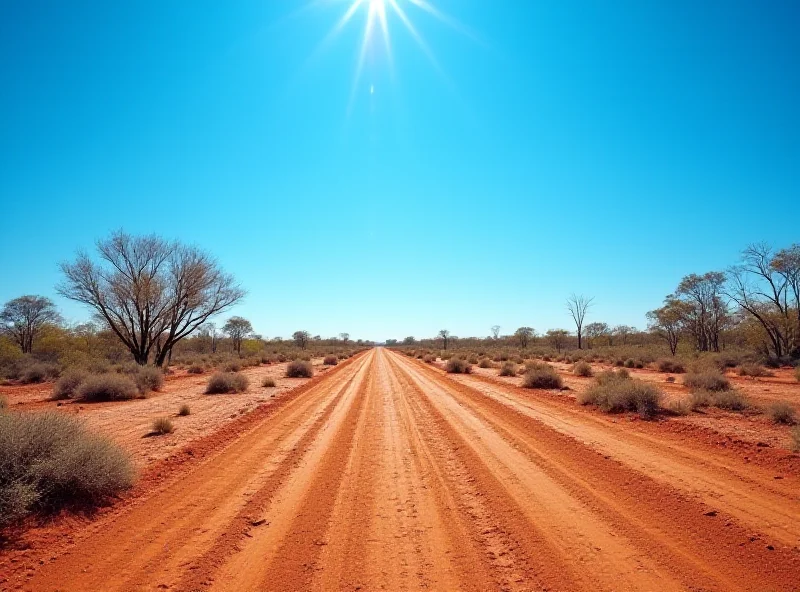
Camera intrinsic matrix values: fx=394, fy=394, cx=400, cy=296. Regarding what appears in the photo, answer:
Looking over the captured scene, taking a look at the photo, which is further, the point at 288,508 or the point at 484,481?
the point at 484,481

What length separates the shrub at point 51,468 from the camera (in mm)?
4504

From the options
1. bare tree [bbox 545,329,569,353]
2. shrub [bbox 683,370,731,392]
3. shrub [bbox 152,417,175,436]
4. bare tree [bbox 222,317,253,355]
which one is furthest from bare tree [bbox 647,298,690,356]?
bare tree [bbox 222,317,253,355]

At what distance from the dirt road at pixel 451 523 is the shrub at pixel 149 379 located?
Result: 12084 millimetres

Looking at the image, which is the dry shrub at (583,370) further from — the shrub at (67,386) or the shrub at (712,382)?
the shrub at (67,386)

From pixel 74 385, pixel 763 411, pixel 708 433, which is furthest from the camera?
pixel 74 385

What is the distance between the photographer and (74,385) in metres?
16.4

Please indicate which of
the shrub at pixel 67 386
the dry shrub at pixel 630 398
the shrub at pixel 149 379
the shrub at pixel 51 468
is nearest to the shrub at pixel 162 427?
the shrub at pixel 51 468

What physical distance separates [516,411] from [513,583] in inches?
345

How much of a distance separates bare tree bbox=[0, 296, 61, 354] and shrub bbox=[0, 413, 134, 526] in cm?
4465

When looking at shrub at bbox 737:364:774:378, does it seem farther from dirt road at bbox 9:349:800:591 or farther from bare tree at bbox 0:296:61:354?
bare tree at bbox 0:296:61:354

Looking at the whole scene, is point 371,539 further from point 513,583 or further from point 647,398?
point 647,398

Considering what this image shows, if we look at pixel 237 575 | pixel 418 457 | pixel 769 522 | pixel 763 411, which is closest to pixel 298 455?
pixel 418 457

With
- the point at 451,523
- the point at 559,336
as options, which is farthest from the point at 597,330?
the point at 451,523

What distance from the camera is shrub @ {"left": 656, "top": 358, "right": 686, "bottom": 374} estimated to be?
2410 cm
